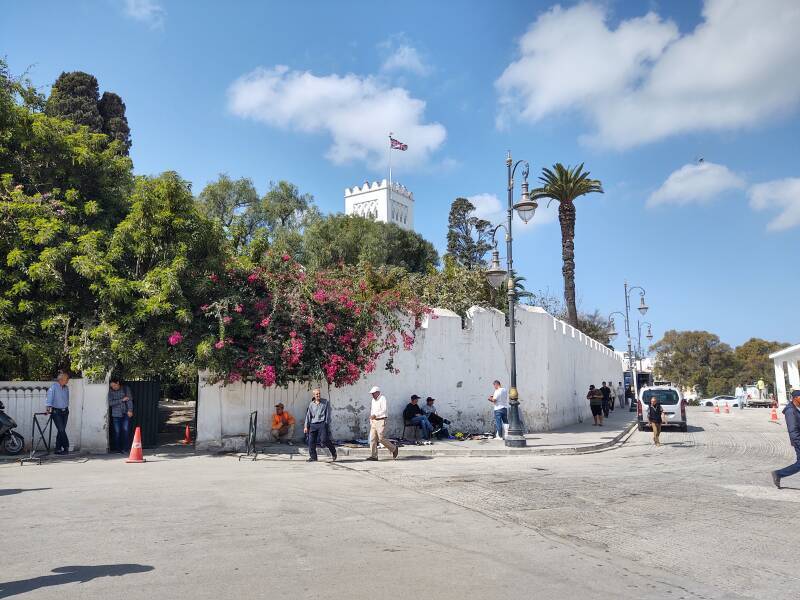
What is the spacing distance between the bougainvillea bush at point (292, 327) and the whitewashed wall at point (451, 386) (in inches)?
25.8

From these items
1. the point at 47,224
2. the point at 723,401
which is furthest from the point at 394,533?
the point at 723,401

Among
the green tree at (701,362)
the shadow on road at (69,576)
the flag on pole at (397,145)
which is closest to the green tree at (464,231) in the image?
the flag on pole at (397,145)

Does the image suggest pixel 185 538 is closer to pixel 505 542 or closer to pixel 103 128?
pixel 505 542

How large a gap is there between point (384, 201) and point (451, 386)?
79.4 metres

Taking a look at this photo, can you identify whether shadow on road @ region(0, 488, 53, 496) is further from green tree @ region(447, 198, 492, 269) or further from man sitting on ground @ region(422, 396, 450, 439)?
green tree @ region(447, 198, 492, 269)

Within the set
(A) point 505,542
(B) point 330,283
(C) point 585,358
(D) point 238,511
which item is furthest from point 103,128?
(A) point 505,542

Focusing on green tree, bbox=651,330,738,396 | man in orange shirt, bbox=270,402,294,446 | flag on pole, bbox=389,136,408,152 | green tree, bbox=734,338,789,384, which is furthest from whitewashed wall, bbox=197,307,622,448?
green tree, bbox=734,338,789,384

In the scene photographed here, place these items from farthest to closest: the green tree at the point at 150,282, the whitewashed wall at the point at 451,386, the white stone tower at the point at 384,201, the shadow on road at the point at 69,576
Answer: the white stone tower at the point at 384,201 < the whitewashed wall at the point at 451,386 < the green tree at the point at 150,282 < the shadow on road at the point at 69,576

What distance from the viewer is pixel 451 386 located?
744 inches

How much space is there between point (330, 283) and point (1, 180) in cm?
860

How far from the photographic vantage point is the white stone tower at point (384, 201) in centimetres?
9562

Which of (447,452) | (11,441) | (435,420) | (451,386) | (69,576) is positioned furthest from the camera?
(451,386)

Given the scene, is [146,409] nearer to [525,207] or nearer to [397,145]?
[525,207]

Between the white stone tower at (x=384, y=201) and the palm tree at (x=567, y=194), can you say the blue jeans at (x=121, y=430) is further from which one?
the white stone tower at (x=384, y=201)
